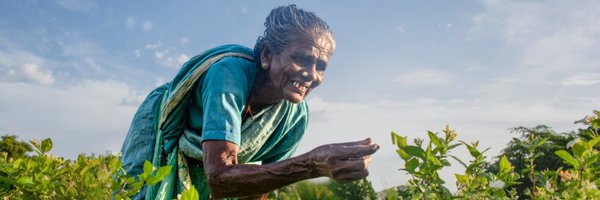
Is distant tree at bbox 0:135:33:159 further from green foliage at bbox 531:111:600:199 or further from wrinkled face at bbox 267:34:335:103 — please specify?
green foliage at bbox 531:111:600:199

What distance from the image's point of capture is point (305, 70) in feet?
8.04

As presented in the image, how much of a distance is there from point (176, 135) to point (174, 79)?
0.29 meters

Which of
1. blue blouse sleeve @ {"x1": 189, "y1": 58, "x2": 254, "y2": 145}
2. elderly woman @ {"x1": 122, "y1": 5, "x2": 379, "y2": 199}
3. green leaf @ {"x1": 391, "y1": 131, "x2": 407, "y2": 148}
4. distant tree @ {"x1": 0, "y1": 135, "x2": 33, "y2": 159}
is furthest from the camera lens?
distant tree @ {"x1": 0, "y1": 135, "x2": 33, "y2": 159}

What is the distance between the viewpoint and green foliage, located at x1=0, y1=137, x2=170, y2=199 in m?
1.32

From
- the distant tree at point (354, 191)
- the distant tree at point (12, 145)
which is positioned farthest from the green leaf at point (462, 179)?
the distant tree at point (12, 145)

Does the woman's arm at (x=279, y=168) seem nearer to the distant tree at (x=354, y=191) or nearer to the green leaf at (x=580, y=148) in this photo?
the green leaf at (x=580, y=148)

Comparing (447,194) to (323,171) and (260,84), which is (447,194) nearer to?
(323,171)

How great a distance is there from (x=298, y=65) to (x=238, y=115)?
0.38 meters

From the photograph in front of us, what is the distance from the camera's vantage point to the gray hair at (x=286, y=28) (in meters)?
2.50

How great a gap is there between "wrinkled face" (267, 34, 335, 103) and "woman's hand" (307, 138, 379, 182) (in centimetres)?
76

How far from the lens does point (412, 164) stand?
4.36 ft

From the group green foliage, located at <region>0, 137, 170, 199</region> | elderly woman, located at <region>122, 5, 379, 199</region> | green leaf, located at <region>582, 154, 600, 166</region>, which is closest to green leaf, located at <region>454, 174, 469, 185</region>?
green leaf, located at <region>582, 154, 600, 166</region>

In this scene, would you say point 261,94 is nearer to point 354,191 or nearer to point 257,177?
point 257,177

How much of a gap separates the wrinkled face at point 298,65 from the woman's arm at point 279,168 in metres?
0.48
